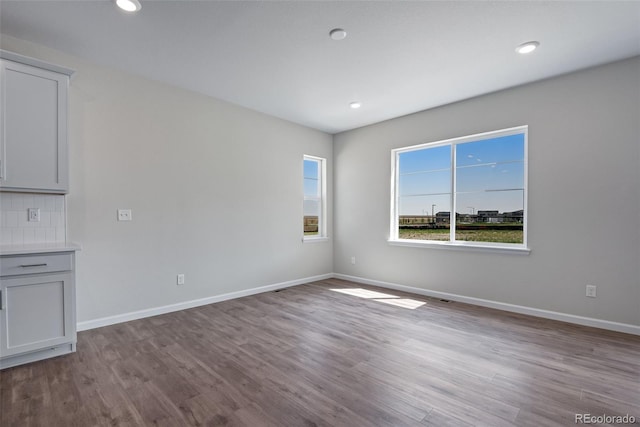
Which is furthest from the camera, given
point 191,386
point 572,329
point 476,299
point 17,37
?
point 476,299

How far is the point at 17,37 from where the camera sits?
270 cm

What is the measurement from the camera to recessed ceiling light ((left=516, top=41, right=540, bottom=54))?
107 inches

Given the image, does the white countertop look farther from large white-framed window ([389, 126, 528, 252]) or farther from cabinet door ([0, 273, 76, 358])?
large white-framed window ([389, 126, 528, 252])

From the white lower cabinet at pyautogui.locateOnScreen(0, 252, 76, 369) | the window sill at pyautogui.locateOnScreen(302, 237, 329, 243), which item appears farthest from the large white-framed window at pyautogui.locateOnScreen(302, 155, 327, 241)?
the white lower cabinet at pyautogui.locateOnScreen(0, 252, 76, 369)

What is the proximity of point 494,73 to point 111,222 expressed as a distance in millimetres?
4527

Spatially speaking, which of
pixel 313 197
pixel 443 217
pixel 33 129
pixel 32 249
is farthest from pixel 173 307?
pixel 443 217

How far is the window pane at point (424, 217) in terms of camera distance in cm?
445

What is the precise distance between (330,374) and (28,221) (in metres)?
3.03

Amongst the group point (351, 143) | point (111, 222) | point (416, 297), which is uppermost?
point (351, 143)

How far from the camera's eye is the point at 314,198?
18.5 feet

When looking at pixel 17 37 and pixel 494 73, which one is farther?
pixel 494 73

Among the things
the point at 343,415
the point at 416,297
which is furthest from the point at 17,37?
the point at 416,297

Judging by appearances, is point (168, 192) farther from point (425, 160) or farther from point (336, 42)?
point (425, 160)

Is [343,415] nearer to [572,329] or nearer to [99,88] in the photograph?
[572,329]
